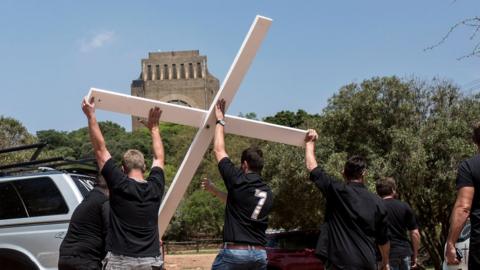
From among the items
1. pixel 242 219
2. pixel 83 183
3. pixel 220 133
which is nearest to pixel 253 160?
pixel 220 133

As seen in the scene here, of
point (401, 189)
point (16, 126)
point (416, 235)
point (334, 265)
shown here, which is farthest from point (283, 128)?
point (16, 126)

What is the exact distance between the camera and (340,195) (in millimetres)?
5895

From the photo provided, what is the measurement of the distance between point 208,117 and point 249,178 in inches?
34.7

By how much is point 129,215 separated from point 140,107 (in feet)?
4.01

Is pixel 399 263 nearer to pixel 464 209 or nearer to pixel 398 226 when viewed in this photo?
pixel 398 226

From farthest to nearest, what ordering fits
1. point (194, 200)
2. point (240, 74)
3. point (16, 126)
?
point (194, 200) < point (16, 126) < point (240, 74)

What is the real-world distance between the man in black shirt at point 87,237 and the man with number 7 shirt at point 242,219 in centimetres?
123

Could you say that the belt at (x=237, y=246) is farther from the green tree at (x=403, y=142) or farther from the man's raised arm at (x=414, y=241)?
the green tree at (x=403, y=142)

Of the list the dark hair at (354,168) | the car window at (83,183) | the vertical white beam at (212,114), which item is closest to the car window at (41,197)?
the car window at (83,183)

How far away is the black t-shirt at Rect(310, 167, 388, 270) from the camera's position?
5.81m

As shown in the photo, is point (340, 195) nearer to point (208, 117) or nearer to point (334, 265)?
point (334, 265)

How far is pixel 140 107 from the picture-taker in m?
6.07

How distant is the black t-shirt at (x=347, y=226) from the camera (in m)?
5.81

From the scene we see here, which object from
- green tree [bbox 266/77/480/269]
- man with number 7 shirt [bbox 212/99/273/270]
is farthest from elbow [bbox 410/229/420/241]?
green tree [bbox 266/77/480/269]
